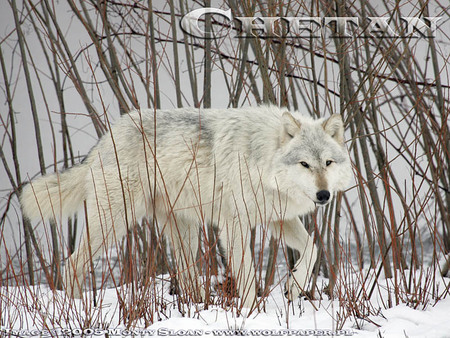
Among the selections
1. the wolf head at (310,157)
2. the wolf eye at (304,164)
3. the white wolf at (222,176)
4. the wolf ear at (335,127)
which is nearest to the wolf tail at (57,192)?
the white wolf at (222,176)

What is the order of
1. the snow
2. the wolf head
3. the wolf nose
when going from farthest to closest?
1. the wolf head
2. the wolf nose
3. the snow

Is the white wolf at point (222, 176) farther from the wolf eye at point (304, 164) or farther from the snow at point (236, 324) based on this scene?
the snow at point (236, 324)

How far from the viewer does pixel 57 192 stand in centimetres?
393

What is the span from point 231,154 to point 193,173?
13.2 inches

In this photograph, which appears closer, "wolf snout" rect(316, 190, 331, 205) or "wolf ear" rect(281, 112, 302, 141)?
"wolf snout" rect(316, 190, 331, 205)

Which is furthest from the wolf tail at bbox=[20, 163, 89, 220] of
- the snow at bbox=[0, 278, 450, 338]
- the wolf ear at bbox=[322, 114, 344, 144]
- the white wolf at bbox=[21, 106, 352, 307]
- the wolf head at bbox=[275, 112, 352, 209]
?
the wolf ear at bbox=[322, 114, 344, 144]

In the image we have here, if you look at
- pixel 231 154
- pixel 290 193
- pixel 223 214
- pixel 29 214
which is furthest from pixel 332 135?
pixel 29 214

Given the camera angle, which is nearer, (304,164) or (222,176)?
(304,164)

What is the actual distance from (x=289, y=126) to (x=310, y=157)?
30cm

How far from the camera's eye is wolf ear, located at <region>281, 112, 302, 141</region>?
10.8 ft

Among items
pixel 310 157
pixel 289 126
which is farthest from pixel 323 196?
pixel 289 126

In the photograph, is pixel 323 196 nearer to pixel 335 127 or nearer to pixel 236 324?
pixel 335 127

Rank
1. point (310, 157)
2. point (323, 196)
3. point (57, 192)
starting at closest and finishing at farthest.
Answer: point (323, 196), point (310, 157), point (57, 192)

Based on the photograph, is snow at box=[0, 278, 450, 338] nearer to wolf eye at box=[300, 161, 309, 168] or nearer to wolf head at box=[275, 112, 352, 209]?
wolf head at box=[275, 112, 352, 209]
